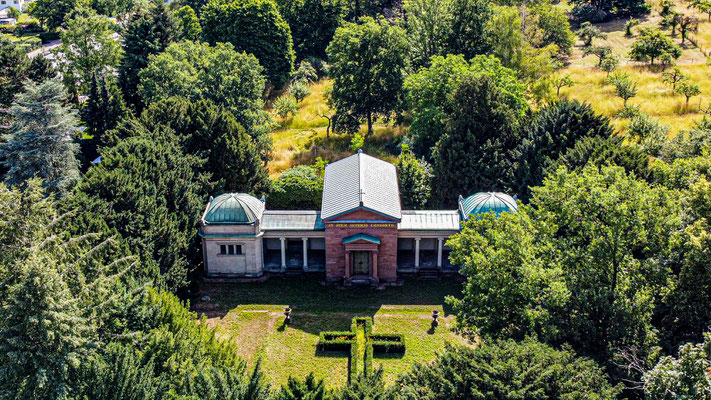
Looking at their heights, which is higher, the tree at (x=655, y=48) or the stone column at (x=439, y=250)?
the tree at (x=655, y=48)

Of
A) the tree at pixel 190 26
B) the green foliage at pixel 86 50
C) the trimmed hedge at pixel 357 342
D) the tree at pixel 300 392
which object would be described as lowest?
the trimmed hedge at pixel 357 342

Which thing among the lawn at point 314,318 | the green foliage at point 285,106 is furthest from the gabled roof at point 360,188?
the green foliage at point 285,106

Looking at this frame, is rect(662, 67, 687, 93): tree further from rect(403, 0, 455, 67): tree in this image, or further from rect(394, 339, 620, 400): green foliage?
rect(394, 339, 620, 400): green foliage

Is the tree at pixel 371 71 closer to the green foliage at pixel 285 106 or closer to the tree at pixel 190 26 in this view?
the green foliage at pixel 285 106

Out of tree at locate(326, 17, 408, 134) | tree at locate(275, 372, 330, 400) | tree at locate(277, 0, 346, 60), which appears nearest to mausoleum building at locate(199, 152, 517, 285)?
tree at locate(275, 372, 330, 400)

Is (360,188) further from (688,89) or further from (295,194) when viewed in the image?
(688,89)

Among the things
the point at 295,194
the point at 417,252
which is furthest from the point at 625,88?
the point at 295,194

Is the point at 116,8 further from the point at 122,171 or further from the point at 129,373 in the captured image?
the point at 129,373
